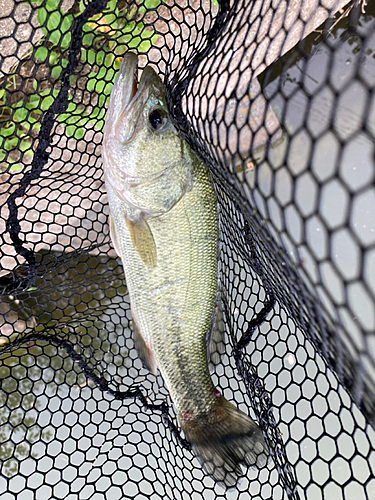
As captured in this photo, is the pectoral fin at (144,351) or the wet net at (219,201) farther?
the pectoral fin at (144,351)

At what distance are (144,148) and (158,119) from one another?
0.34 feet

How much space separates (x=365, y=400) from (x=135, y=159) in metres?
0.97

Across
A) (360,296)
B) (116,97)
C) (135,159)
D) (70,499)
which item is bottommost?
(70,499)

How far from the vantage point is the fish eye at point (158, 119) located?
1211mm

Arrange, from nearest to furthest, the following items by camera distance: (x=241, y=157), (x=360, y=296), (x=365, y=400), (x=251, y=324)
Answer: (x=365, y=400) → (x=241, y=157) → (x=251, y=324) → (x=360, y=296)

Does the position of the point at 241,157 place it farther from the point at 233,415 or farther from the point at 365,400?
the point at 233,415

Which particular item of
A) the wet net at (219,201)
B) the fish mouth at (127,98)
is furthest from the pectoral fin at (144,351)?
the fish mouth at (127,98)

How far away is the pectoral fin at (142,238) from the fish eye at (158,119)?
1.00 feet

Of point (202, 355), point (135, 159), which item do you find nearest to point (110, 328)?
point (202, 355)

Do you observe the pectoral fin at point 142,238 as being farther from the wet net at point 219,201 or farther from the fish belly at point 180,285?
the wet net at point 219,201

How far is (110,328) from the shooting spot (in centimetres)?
243

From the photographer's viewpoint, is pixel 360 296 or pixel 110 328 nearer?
pixel 110 328

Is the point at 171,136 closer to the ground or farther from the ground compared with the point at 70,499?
farther from the ground

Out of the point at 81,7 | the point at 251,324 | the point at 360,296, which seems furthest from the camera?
the point at 360,296
